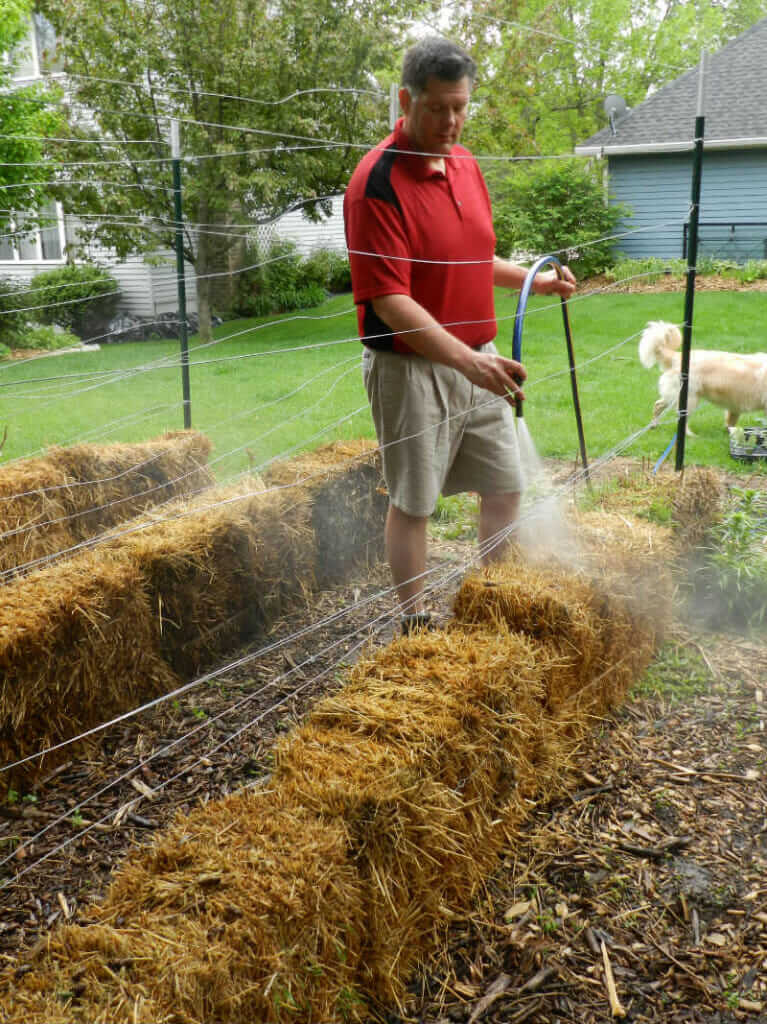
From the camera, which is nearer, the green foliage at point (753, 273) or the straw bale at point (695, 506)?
the straw bale at point (695, 506)

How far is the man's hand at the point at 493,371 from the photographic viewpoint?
2.08 metres

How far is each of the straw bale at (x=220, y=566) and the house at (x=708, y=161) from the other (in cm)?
1016

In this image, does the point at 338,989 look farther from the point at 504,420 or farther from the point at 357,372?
the point at 357,372

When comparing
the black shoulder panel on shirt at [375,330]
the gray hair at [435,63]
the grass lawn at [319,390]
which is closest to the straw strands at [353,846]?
the black shoulder panel on shirt at [375,330]

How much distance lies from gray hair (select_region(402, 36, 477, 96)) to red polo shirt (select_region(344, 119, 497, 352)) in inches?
6.3

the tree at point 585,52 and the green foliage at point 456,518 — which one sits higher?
the tree at point 585,52

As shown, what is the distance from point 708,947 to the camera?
170 centimetres

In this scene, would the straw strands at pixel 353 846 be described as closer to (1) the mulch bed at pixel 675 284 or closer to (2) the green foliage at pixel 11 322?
(2) the green foliage at pixel 11 322

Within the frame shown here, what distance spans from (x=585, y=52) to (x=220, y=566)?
18413 millimetres

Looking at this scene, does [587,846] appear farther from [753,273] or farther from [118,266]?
[118,266]

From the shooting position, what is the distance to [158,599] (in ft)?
9.12

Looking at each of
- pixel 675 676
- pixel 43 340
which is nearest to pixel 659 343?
pixel 675 676

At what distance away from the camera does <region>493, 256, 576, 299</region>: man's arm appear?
2.69 metres

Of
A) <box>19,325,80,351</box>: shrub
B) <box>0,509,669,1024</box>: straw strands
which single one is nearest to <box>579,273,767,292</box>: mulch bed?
<box>19,325,80,351</box>: shrub
